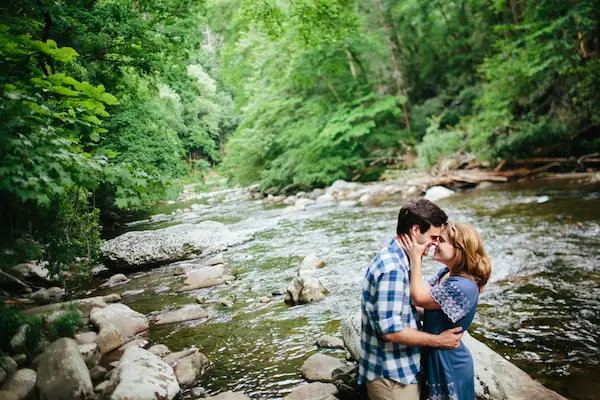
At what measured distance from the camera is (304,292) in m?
5.64

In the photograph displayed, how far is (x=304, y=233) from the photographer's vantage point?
1072 cm

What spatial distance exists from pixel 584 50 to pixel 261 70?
14699mm

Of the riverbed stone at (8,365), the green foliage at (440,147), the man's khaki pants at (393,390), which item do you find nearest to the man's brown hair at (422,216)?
the man's khaki pants at (393,390)

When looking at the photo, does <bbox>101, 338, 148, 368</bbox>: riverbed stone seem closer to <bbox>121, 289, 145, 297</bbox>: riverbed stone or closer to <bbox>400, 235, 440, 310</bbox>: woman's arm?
<bbox>121, 289, 145, 297</bbox>: riverbed stone

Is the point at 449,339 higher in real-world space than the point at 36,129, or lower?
lower

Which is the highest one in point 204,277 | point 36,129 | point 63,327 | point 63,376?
point 36,129

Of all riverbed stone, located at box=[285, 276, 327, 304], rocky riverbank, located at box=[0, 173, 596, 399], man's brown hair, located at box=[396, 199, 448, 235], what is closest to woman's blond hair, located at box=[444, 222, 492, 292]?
man's brown hair, located at box=[396, 199, 448, 235]

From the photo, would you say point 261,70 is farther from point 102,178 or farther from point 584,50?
point 102,178

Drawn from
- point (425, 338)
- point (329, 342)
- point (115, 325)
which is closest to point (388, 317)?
point (425, 338)

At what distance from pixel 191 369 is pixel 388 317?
274cm

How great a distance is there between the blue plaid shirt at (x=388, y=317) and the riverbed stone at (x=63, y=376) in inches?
108

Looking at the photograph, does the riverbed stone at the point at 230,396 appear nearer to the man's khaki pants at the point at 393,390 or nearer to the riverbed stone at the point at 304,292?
the man's khaki pants at the point at 393,390

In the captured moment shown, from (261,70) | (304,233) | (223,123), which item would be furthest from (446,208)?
(223,123)

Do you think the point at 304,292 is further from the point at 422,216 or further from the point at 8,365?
the point at 422,216
